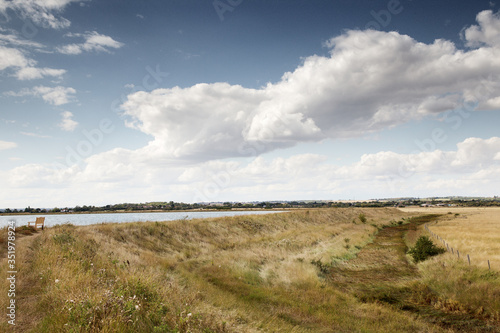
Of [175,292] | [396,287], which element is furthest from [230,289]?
[396,287]

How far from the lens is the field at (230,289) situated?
7.12 meters

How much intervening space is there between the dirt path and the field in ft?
0.26

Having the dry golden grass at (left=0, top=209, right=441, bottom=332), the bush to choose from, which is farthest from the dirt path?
the dry golden grass at (left=0, top=209, right=441, bottom=332)

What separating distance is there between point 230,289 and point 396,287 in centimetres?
1188

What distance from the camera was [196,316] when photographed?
7.76 m

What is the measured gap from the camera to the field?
7.12 metres

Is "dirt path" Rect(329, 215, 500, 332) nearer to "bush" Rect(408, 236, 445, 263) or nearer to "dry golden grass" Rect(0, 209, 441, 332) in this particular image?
"bush" Rect(408, 236, 445, 263)

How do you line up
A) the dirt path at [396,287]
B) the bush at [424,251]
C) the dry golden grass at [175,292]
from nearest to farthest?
the dry golden grass at [175,292] → the dirt path at [396,287] → the bush at [424,251]

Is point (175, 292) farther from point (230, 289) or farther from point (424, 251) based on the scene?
point (424, 251)

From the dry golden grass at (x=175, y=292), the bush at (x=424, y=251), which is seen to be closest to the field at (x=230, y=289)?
the dry golden grass at (x=175, y=292)

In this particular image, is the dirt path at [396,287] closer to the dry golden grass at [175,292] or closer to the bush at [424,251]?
the bush at [424,251]

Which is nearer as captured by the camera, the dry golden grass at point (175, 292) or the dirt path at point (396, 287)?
the dry golden grass at point (175, 292)

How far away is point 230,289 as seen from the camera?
14422mm

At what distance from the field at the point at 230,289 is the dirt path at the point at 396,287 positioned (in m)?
0.08
